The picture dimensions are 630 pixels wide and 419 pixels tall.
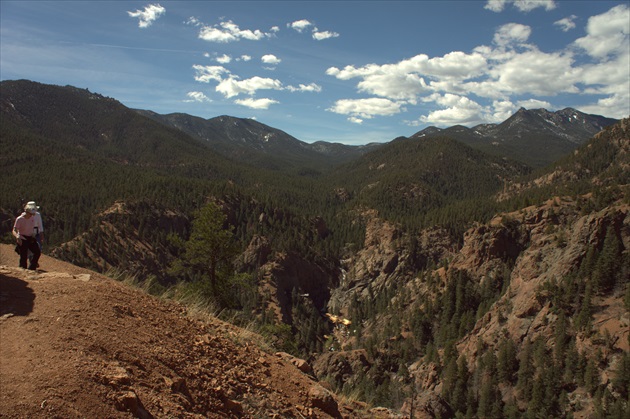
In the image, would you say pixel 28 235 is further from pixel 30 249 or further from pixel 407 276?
pixel 407 276

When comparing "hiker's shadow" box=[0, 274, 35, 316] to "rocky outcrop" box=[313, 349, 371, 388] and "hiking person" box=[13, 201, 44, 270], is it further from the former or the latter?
"rocky outcrop" box=[313, 349, 371, 388]

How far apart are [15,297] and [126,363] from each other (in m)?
3.44

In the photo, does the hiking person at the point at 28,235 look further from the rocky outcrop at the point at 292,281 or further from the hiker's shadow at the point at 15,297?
the rocky outcrop at the point at 292,281

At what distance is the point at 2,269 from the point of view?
1017 cm

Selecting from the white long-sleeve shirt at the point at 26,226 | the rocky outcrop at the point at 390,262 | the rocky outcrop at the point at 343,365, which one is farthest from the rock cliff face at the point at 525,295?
the white long-sleeve shirt at the point at 26,226

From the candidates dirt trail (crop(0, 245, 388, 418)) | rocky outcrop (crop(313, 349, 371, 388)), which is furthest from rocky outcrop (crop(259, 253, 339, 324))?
dirt trail (crop(0, 245, 388, 418))

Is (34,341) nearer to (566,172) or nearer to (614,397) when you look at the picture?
(614,397)

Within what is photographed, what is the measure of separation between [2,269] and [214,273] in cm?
1383

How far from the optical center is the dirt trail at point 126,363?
5621 millimetres

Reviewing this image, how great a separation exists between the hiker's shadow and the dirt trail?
17mm

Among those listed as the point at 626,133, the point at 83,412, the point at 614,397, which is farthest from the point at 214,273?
the point at 626,133

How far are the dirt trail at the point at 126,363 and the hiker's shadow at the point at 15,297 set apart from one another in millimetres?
17

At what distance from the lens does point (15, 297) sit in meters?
8.34

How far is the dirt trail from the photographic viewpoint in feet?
18.4
